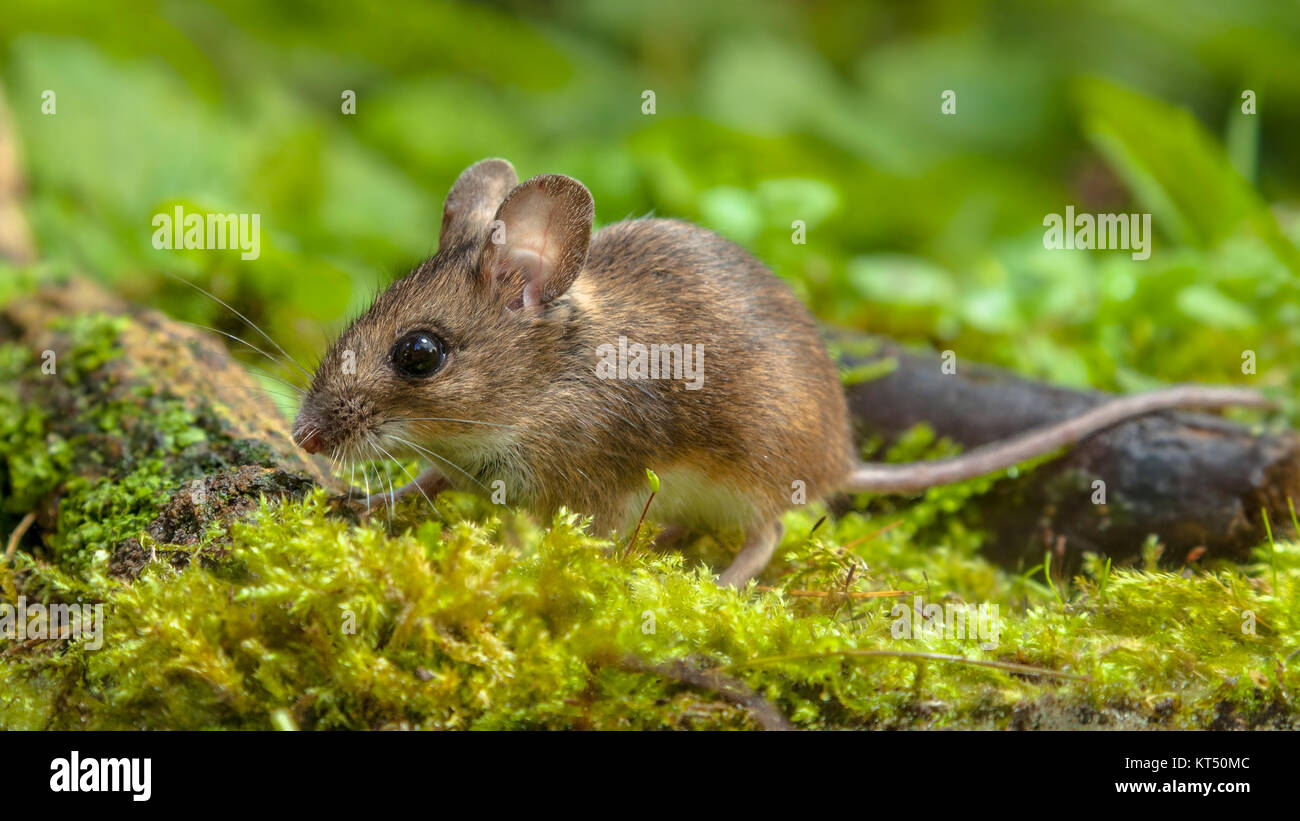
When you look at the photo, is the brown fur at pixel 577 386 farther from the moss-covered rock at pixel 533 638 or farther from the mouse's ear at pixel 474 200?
the moss-covered rock at pixel 533 638

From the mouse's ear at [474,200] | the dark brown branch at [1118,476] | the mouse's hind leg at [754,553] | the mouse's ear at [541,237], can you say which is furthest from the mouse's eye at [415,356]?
the dark brown branch at [1118,476]

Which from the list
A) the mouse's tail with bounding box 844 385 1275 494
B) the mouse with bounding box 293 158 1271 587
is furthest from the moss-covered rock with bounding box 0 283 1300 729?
the mouse's tail with bounding box 844 385 1275 494

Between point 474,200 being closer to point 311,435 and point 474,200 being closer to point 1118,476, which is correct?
point 311,435

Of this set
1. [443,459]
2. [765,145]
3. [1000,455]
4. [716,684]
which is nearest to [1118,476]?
[1000,455]

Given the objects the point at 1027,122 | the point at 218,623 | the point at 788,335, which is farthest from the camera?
the point at 1027,122

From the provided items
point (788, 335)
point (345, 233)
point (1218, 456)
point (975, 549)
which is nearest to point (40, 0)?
point (345, 233)

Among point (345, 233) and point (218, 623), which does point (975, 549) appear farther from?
point (345, 233)

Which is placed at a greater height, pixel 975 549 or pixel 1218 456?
pixel 1218 456
